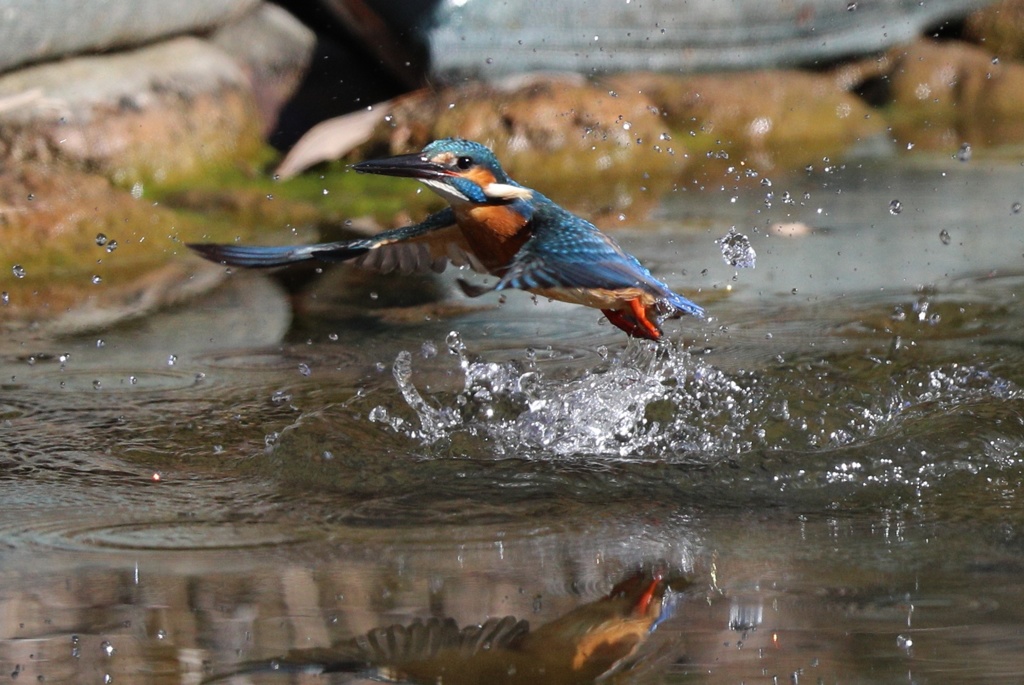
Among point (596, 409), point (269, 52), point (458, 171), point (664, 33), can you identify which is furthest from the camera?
point (664, 33)

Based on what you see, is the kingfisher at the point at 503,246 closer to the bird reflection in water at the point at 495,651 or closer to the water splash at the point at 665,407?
the water splash at the point at 665,407

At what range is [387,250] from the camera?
357 centimetres

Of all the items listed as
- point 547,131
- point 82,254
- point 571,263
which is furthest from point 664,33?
point 571,263

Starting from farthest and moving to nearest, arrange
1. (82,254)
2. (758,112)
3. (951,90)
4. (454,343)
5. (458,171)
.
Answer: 1. (951,90)
2. (758,112)
3. (82,254)
4. (454,343)
5. (458,171)

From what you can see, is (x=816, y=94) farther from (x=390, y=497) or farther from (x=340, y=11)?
(x=390, y=497)

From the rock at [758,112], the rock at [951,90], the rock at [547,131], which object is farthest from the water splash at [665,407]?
the rock at [951,90]

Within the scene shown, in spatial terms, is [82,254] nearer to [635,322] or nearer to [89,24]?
[89,24]

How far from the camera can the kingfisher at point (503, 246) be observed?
2.94m

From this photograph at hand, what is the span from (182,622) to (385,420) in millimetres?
1282

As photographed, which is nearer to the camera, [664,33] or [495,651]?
[495,651]

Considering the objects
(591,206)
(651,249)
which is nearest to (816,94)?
(591,206)

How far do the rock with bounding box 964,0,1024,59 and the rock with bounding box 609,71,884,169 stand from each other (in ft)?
4.15

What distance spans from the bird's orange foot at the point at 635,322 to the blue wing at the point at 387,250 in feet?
1.42

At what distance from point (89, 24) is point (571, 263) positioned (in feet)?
13.7
